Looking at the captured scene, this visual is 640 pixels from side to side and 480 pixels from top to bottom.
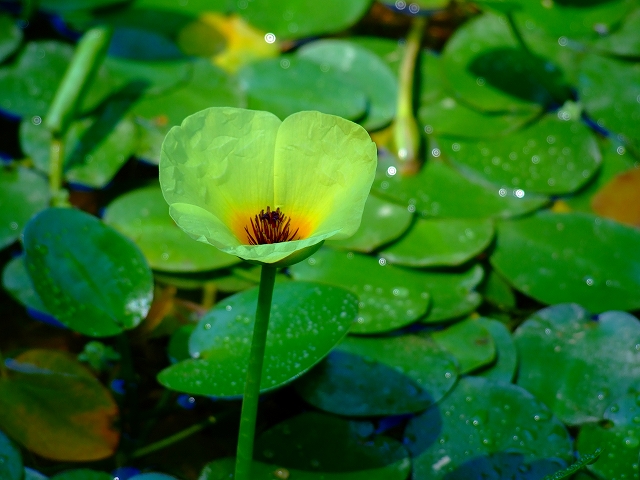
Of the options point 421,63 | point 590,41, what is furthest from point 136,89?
point 590,41

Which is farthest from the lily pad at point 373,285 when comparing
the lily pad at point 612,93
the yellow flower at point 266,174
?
the lily pad at point 612,93

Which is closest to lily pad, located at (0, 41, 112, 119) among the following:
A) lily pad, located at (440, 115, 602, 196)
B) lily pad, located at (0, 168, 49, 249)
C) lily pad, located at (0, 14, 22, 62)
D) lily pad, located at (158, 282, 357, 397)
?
lily pad, located at (0, 14, 22, 62)

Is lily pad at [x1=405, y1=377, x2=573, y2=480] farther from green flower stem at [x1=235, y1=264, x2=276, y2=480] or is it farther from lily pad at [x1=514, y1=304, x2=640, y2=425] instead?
green flower stem at [x1=235, y1=264, x2=276, y2=480]

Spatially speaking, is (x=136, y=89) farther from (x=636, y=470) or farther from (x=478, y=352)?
(x=636, y=470)

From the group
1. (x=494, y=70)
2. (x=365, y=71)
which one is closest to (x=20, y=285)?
(x=365, y=71)

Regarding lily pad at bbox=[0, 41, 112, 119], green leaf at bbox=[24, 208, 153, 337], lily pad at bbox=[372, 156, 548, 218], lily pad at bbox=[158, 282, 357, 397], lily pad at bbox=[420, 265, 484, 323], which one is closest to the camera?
lily pad at bbox=[158, 282, 357, 397]

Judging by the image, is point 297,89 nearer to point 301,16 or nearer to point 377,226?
point 301,16
